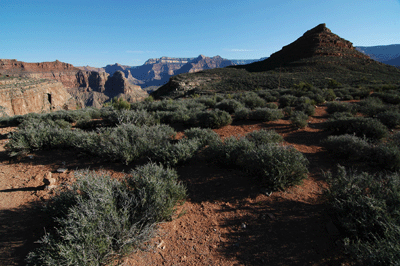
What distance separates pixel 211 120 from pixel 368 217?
520 cm

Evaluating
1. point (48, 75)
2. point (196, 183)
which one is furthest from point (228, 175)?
point (48, 75)

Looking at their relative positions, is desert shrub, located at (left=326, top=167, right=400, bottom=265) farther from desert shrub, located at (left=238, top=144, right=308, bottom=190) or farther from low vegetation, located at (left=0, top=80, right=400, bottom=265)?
desert shrub, located at (left=238, top=144, right=308, bottom=190)

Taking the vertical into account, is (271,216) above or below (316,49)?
below

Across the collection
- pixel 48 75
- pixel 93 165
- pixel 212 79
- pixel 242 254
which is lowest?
pixel 242 254

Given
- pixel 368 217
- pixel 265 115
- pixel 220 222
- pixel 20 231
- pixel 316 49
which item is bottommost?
pixel 220 222

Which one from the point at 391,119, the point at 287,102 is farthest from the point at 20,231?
the point at 287,102

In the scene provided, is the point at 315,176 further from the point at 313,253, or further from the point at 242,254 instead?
the point at 242,254

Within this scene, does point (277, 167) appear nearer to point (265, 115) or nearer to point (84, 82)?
point (265, 115)

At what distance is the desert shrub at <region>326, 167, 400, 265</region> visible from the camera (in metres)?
1.82

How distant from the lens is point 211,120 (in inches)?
Result: 272

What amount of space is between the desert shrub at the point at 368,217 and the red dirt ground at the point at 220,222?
0.29 m

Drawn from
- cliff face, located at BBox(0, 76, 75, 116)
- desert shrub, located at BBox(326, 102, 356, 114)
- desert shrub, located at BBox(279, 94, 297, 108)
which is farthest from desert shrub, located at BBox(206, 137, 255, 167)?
cliff face, located at BBox(0, 76, 75, 116)

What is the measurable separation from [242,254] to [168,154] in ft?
8.22

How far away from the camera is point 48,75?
355 feet
